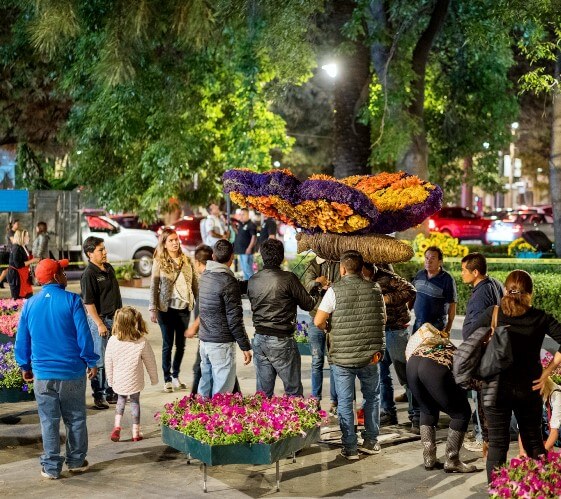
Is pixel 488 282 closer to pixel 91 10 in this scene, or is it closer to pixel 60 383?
pixel 60 383

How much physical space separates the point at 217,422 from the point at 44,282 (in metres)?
1.72

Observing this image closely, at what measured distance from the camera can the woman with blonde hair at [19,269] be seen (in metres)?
18.9

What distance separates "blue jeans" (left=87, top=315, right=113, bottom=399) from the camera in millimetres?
11367

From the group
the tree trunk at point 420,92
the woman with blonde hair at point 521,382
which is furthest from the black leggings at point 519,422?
the tree trunk at point 420,92

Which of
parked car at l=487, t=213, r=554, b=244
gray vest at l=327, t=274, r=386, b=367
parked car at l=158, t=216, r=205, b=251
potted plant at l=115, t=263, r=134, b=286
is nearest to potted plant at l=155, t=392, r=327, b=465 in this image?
gray vest at l=327, t=274, r=386, b=367

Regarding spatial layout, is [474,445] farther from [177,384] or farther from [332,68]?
[332,68]

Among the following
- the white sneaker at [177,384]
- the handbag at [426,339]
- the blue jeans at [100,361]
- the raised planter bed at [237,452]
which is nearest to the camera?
the raised planter bed at [237,452]

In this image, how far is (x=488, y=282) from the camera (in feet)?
31.7

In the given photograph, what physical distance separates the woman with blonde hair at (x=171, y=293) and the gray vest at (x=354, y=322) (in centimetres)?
348

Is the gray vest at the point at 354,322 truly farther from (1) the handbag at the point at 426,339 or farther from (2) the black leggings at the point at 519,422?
(2) the black leggings at the point at 519,422

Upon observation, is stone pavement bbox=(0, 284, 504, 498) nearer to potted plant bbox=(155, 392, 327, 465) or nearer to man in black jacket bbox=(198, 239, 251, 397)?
potted plant bbox=(155, 392, 327, 465)

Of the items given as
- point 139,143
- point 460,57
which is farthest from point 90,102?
point 460,57

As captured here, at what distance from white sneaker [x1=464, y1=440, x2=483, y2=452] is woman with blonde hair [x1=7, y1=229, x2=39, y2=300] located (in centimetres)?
1097

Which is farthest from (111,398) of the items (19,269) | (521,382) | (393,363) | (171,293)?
(19,269)
